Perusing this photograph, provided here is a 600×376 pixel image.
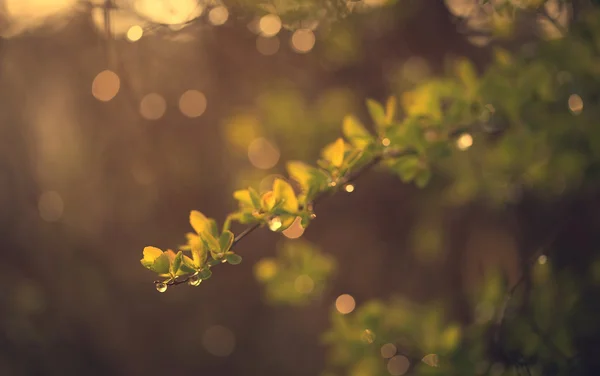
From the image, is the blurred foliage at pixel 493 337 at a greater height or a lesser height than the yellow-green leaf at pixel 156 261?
lesser

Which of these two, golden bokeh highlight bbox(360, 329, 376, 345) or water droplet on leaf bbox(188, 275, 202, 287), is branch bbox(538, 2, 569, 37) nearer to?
golden bokeh highlight bbox(360, 329, 376, 345)

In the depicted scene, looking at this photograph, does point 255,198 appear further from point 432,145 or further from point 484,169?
point 484,169

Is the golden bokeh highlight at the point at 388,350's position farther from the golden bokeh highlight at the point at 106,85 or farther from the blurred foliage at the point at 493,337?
the golden bokeh highlight at the point at 106,85

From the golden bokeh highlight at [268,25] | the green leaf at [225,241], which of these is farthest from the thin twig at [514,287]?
the golden bokeh highlight at [268,25]

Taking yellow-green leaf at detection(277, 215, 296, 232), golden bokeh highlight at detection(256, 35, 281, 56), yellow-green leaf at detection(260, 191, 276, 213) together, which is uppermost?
yellow-green leaf at detection(260, 191, 276, 213)

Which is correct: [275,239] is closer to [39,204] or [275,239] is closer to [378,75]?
[378,75]

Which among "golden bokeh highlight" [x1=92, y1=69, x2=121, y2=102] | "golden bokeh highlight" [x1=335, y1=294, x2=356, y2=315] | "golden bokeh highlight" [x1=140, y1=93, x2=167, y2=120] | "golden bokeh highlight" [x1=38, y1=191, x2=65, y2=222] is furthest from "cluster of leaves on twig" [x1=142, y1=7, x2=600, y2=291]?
"golden bokeh highlight" [x1=38, y1=191, x2=65, y2=222]

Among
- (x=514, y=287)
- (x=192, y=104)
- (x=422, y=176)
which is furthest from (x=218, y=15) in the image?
(x=514, y=287)
